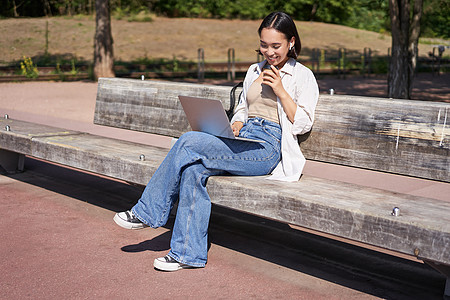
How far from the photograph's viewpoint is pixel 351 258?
Result: 381cm

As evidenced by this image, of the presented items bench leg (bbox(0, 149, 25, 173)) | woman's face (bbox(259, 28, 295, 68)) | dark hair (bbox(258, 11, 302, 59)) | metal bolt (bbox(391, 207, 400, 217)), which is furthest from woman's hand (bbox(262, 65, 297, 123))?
bench leg (bbox(0, 149, 25, 173))

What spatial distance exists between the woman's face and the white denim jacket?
0.30 feet

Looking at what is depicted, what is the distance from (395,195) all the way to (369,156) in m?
0.52

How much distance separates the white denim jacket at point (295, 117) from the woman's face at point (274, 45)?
9cm

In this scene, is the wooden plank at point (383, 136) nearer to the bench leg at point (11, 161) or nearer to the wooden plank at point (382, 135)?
the wooden plank at point (382, 135)

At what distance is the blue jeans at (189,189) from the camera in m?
3.45

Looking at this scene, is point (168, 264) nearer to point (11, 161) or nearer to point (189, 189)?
point (189, 189)

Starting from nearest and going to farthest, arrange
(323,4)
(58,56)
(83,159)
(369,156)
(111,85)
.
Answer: (369,156) → (83,159) → (111,85) → (58,56) → (323,4)

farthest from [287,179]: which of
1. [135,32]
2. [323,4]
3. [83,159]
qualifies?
[323,4]

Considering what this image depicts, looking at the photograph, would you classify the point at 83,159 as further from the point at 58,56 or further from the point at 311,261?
the point at 58,56

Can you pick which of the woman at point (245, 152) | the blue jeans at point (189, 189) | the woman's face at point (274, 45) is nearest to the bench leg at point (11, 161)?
the woman at point (245, 152)

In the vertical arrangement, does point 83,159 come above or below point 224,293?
above

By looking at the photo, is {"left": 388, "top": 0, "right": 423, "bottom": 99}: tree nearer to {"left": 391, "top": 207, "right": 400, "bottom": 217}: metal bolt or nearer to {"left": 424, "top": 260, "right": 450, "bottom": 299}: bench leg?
{"left": 424, "top": 260, "right": 450, "bottom": 299}: bench leg

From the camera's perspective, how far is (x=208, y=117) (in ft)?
11.8
